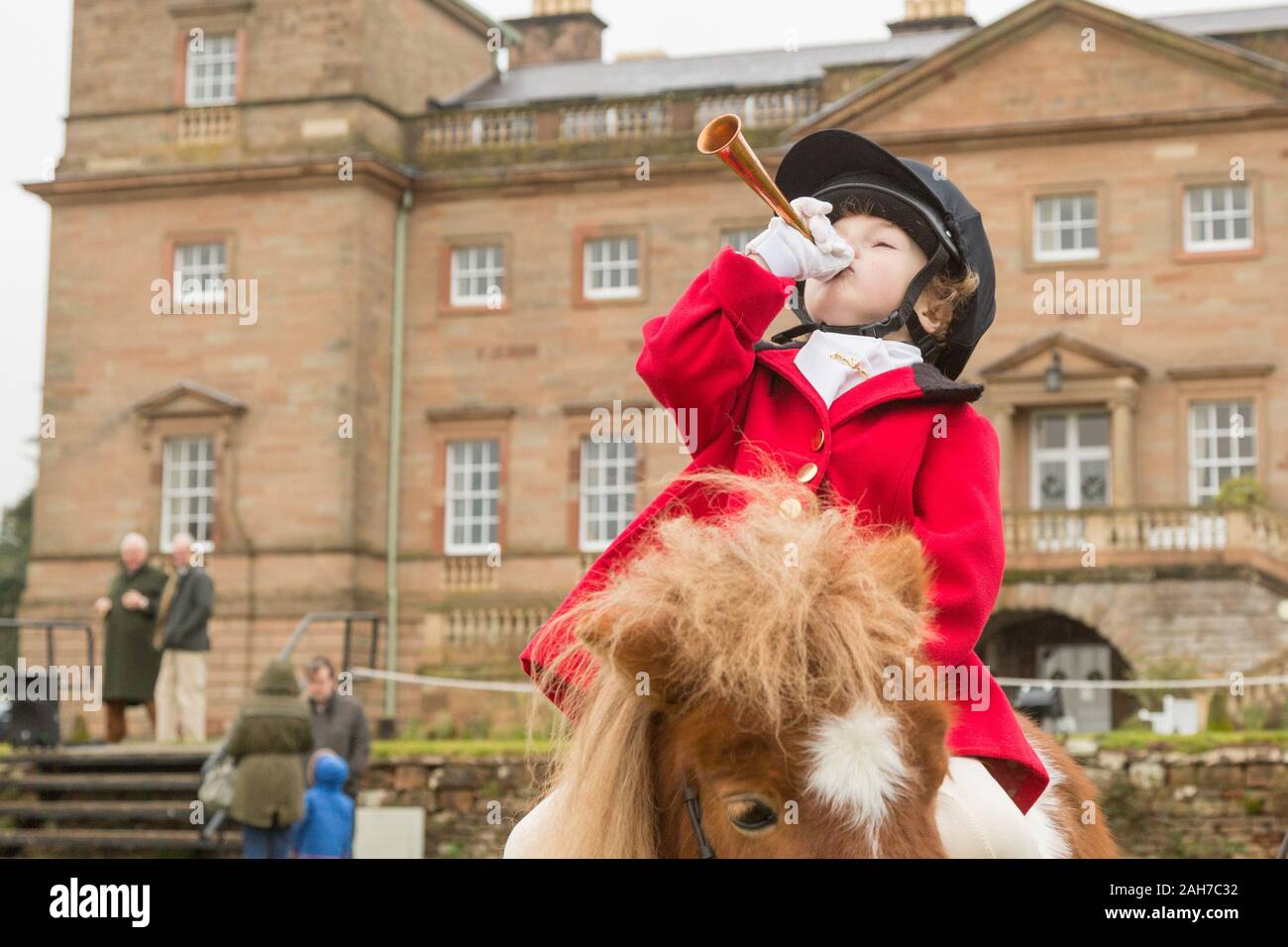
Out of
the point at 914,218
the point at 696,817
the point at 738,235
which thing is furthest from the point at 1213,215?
the point at 696,817

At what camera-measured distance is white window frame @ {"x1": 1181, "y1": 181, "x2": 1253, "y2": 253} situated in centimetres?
3303

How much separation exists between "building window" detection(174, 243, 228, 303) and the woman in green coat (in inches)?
949

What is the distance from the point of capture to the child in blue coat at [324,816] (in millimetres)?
13625

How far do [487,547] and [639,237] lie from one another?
6665mm

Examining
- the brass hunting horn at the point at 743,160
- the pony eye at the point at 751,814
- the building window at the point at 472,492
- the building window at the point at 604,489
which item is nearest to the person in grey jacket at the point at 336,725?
the brass hunting horn at the point at 743,160

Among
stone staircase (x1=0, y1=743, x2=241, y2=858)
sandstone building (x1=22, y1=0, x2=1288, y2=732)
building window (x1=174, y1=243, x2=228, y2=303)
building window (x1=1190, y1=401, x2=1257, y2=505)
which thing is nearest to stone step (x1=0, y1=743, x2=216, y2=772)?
stone staircase (x1=0, y1=743, x2=241, y2=858)

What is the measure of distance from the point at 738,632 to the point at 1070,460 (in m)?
31.4

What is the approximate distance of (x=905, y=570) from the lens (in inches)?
109

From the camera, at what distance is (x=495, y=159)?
123 feet

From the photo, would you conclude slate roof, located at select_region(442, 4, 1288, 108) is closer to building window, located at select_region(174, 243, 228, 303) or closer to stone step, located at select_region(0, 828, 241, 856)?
building window, located at select_region(174, 243, 228, 303)
